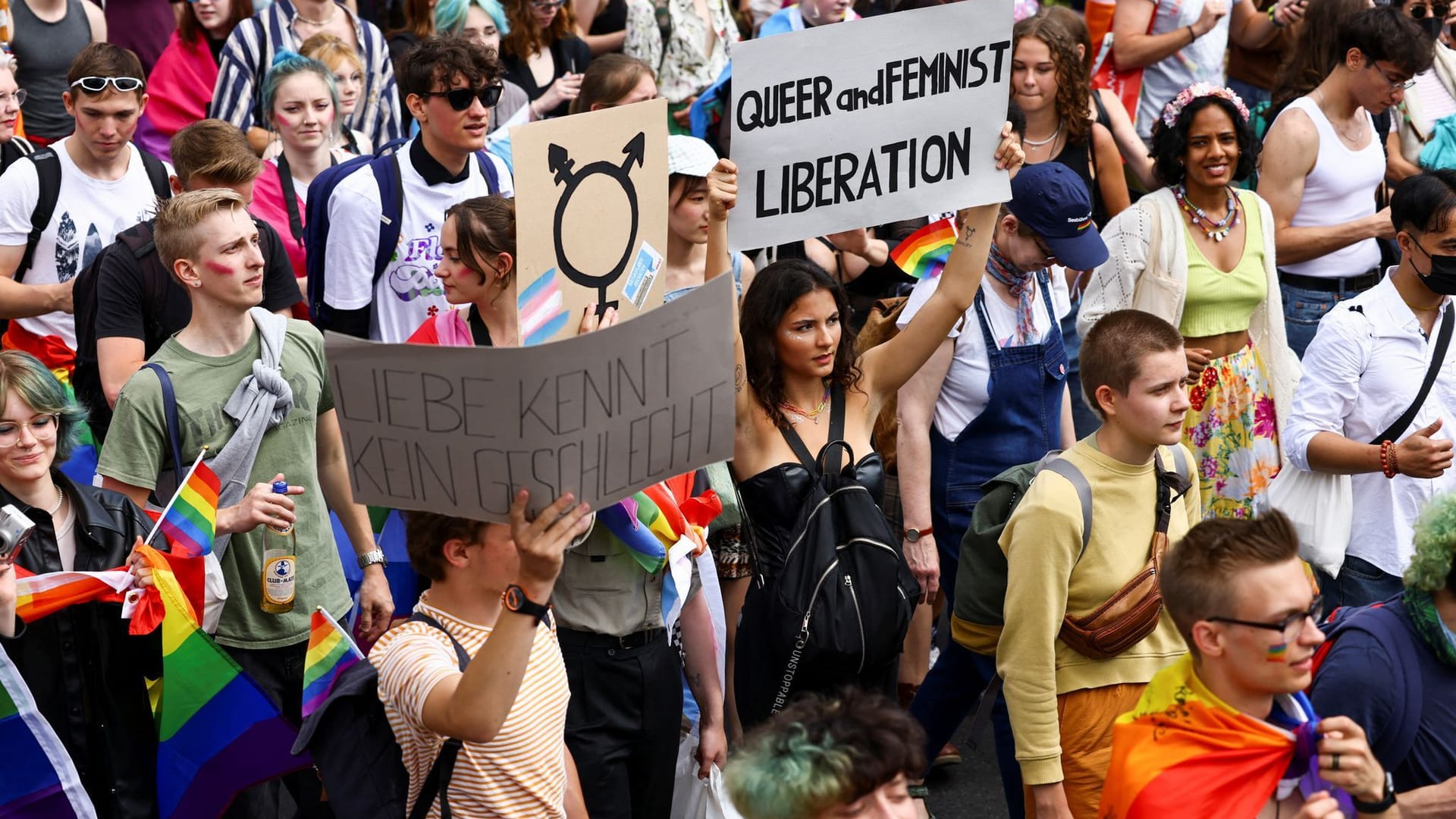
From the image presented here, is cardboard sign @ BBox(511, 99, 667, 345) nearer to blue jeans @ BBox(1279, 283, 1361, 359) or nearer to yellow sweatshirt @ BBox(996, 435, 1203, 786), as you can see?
yellow sweatshirt @ BBox(996, 435, 1203, 786)

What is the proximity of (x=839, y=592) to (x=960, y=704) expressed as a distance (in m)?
0.83

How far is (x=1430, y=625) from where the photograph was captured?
3418mm

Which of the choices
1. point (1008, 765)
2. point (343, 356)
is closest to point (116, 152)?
point (343, 356)

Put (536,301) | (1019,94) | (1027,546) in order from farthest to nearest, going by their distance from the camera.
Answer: (1019,94), (1027,546), (536,301)

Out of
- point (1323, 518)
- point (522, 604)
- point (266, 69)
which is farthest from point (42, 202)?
point (1323, 518)

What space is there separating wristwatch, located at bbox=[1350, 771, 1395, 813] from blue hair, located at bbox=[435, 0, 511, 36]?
564 cm

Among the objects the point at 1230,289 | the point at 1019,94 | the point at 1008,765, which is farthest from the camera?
the point at 1019,94

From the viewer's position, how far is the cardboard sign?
12.4 ft

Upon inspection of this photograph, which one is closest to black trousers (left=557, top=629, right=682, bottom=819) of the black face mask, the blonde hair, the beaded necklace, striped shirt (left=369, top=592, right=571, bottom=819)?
striped shirt (left=369, top=592, right=571, bottom=819)

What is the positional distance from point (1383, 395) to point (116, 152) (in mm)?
4437

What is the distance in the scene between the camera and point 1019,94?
6.83 meters

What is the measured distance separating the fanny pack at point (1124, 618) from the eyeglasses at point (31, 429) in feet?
8.58

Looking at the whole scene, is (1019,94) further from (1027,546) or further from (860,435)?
(1027,546)

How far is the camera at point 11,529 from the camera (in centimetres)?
385
